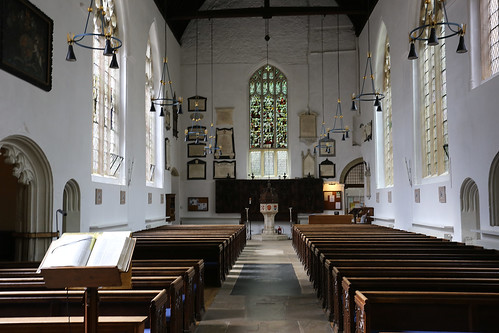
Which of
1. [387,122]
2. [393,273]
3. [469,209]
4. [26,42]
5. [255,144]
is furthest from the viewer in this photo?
[255,144]

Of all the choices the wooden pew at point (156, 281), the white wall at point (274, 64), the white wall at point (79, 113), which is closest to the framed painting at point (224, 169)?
the white wall at point (274, 64)

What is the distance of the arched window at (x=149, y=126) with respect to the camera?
16.7 meters

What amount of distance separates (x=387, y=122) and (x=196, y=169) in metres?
8.20

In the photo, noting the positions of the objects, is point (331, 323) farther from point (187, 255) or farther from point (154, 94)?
point (154, 94)

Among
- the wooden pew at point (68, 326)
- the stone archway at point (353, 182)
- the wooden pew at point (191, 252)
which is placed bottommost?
the wooden pew at point (191, 252)

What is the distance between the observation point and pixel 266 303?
651 cm

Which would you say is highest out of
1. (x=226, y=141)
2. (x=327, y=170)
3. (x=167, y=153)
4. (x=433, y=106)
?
(x=226, y=141)

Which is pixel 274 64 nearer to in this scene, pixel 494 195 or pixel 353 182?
pixel 353 182

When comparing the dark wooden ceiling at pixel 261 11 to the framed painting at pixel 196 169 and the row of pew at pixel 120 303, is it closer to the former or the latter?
the framed painting at pixel 196 169

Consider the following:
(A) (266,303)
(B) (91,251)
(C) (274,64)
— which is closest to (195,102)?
(C) (274,64)

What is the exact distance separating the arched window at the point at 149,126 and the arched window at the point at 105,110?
10.6ft

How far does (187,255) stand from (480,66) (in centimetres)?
629

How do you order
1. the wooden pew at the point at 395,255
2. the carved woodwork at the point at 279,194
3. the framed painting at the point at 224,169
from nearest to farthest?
the wooden pew at the point at 395,255 < the carved woodwork at the point at 279,194 < the framed painting at the point at 224,169

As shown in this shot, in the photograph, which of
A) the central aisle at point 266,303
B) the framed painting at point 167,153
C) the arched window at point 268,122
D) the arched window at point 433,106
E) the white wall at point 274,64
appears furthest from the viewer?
the arched window at point 268,122
